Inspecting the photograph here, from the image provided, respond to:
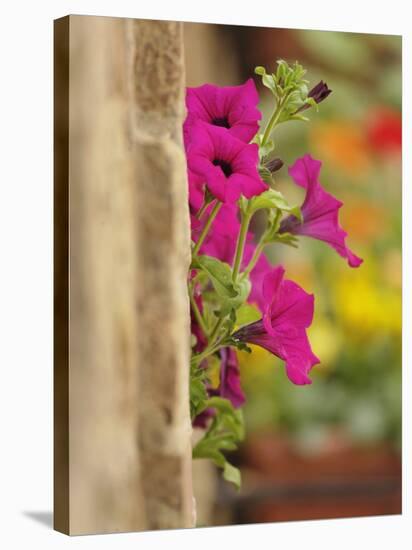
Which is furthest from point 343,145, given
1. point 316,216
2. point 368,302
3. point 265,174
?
point 265,174

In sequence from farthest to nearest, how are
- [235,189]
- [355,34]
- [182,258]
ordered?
[355,34], [182,258], [235,189]

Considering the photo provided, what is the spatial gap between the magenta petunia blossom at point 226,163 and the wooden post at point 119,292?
0.11 metres

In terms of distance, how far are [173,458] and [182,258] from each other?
0.91 feet

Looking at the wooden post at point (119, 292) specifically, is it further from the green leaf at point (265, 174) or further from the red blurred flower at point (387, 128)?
the red blurred flower at point (387, 128)

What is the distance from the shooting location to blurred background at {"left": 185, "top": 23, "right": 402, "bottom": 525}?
215cm

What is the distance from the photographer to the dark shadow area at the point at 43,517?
6.26ft

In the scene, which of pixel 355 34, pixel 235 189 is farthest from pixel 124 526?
pixel 355 34

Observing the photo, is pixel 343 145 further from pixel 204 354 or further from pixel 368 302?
pixel 204 354

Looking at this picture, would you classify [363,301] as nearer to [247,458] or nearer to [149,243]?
[247,458]

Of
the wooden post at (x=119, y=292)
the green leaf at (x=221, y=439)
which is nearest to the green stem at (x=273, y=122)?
the wooden post at (x=119, y=292)

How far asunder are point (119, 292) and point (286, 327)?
10.1 inches

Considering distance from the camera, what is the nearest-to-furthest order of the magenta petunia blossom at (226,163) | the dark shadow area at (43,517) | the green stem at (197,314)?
the magenta petunia blossom at (226,163)
the green stem at (197,314)
the dark shadow area at (43,517)

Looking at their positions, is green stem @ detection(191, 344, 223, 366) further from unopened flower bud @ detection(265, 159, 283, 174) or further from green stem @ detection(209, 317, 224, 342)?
unopened flower bud @ detection(265, 159, 283, 174)

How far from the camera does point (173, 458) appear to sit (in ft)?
5.96
